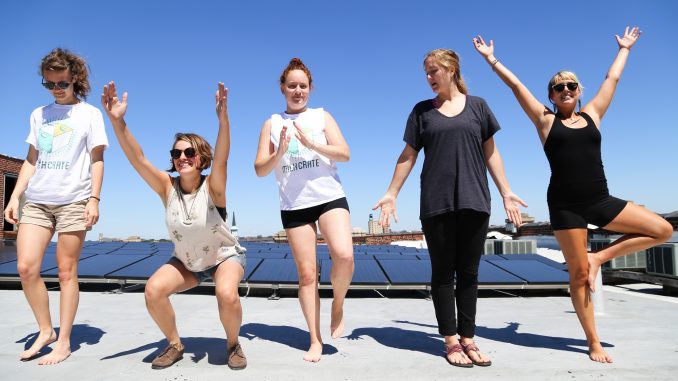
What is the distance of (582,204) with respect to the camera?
119 inches

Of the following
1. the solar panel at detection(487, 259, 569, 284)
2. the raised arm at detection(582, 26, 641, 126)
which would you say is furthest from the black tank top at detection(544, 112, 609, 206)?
the solar panel at detection(487, 259, 569, 284)

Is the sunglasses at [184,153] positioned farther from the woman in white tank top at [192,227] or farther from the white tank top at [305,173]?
the white tank top at [305,173]

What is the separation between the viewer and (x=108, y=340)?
3.43 m

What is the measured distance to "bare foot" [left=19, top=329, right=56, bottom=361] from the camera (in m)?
2.86

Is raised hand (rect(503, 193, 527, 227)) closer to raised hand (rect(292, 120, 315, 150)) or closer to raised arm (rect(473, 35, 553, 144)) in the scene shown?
raised arm (rect(473, 35, 553, 144))

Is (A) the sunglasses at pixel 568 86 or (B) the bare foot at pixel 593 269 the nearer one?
(B) the bare foot at pixel 593 269

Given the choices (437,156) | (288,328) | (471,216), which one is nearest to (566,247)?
(471,216)

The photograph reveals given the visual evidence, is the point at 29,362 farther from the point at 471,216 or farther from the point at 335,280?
the point at 471,216

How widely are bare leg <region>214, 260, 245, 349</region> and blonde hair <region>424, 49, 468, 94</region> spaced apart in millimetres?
2040

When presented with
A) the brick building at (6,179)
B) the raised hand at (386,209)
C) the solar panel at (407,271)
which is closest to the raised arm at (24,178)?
the raised hand at (386,209)

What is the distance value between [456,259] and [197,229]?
1801 millimetres

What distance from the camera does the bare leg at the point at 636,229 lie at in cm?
299

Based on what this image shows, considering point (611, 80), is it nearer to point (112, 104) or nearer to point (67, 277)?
point (112, 104)

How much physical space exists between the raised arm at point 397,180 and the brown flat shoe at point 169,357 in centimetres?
164
